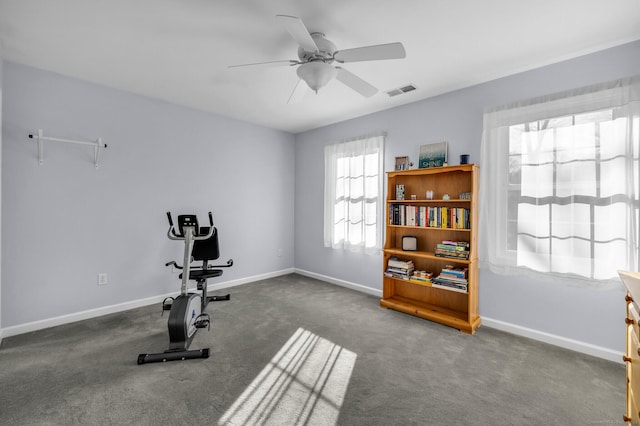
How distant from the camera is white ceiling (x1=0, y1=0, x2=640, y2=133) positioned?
1.93 metres

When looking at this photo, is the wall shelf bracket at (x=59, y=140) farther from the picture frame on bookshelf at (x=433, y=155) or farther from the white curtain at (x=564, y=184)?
the white curtain at (x=564, y=184)

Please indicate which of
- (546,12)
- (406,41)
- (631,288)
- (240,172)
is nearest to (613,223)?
(631,288)

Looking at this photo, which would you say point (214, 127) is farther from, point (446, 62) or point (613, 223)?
point (613, 223)

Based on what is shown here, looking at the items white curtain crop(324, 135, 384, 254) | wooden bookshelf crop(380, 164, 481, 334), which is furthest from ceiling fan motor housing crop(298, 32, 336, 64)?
white curtain crop(324, 135, 384, 254)

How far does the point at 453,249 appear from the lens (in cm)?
303

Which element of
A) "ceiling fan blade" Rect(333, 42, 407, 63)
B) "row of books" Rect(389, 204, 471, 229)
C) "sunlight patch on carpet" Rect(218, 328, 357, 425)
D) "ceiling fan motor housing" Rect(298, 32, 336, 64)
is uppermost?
"ceiling fan motor housing" Rect(298, 32, 336, 64)

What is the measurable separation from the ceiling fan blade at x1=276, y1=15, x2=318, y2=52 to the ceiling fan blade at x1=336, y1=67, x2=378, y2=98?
36cm

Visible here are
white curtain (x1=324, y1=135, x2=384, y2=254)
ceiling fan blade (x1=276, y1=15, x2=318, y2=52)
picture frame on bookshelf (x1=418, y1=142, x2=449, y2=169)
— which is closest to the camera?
ceiling fan blade (x1=276, y1=15, x2=318, y2=52)

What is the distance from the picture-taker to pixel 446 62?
265cm

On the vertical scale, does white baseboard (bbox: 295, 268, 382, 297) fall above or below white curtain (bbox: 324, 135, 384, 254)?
below

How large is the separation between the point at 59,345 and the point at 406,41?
407 cm

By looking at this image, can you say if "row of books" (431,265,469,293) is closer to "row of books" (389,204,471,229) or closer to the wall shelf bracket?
"row of books" (389,204,471,229)

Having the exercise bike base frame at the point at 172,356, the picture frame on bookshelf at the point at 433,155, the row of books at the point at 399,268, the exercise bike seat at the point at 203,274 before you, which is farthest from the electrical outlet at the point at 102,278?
the picture frame on bookshelf at the point at 433,155

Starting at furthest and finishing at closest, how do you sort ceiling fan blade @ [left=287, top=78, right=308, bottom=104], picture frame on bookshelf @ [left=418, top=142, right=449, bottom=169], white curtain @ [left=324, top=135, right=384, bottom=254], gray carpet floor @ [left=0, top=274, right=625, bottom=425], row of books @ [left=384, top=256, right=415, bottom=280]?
white curtain @ [left=324, top=135, right=384, bottom=254] → row of books @ [left=384, top=256, right=415, bottom=280] → picture frame on bookshelf @ [left=418, top=142, right=449, bottom=169] → ceiling fan blade @ [left=287, top=78, right=308, bottom=104] → gray carpet floor @ [left=0, top=274, right=625, bottom=425]
